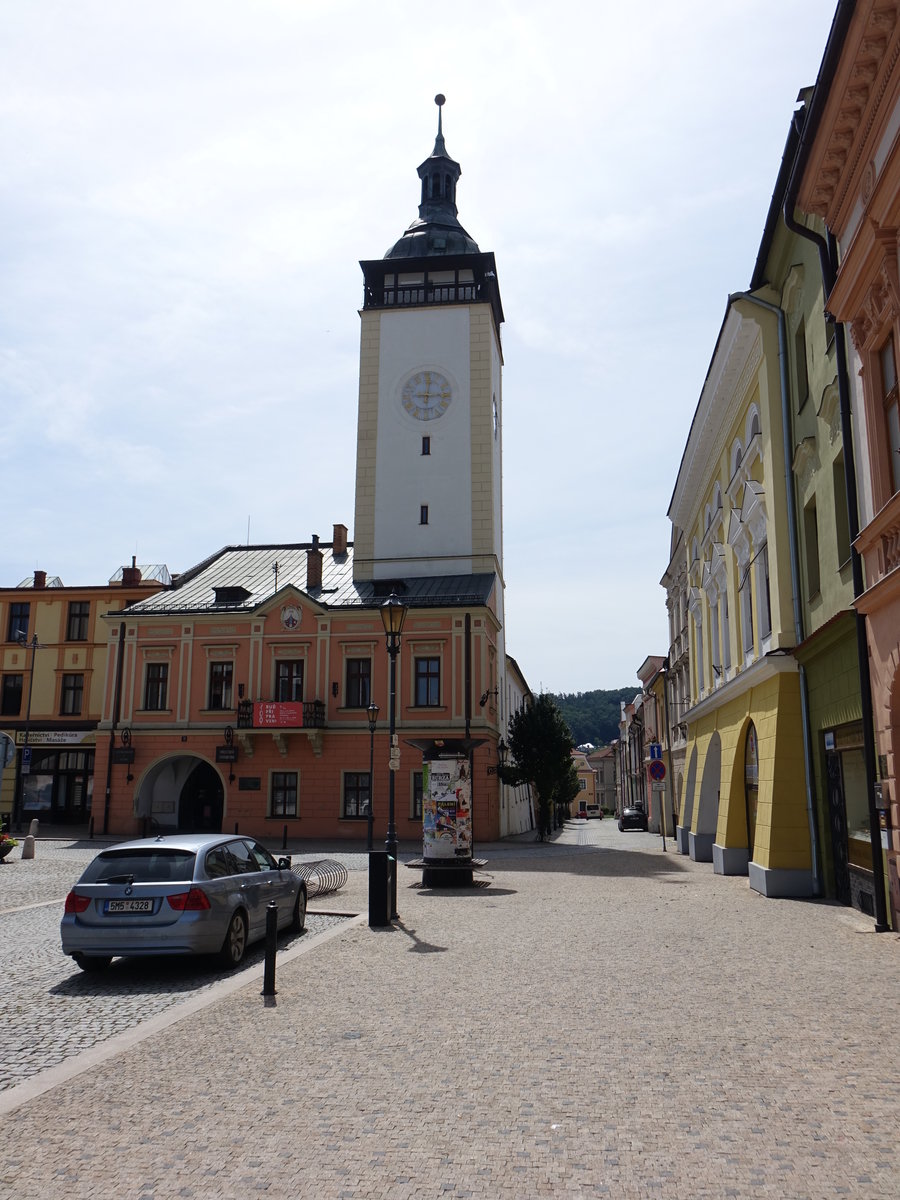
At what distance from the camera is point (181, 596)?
42312 mm

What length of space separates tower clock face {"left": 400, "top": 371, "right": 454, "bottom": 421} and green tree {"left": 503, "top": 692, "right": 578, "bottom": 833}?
1376cm

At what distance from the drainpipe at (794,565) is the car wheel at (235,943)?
32.4 ft

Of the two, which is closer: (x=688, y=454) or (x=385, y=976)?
(x=385, y=976)

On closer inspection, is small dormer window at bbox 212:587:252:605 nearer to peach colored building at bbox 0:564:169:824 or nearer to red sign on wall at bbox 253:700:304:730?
red sign on wall at bbox 253:700:304:730

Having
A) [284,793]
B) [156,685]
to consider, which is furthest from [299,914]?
[156,685]

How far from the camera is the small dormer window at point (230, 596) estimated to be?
41.3 m

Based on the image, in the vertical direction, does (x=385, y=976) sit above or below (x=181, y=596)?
below

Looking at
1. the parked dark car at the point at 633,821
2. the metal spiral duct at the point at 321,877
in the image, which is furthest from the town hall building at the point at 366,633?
the parked dark car at the point at 633,821

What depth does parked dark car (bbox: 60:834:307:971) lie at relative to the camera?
33.0ft

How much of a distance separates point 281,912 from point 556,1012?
5.32 meters

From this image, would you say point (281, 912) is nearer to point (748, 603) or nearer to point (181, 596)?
point (748, 603)

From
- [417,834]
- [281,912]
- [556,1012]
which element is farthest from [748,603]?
[417,834]

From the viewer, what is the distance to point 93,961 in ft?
34.4

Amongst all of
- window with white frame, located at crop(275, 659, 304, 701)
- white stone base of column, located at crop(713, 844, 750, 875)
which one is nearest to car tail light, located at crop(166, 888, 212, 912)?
white stone base of column, located at crop(713, 844, 750, 875)
